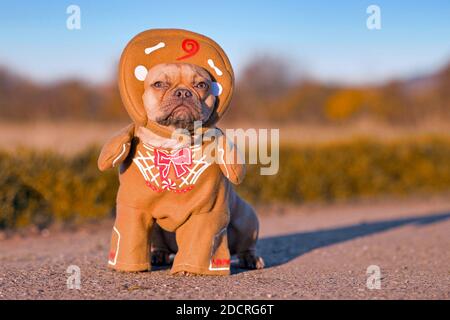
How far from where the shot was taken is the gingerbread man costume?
5.67 m

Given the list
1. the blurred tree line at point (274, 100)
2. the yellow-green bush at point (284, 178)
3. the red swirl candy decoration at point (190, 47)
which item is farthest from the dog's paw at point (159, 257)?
the blurred tree line at point (274, 100)

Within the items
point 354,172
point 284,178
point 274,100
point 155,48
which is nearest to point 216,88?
point 155,48

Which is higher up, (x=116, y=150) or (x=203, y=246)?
(x=116, y=150)

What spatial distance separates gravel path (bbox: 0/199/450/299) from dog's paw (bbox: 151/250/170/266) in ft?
1.38

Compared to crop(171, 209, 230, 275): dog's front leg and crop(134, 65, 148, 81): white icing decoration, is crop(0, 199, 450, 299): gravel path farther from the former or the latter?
crop(134, 65, 148, 81): white icing decoration

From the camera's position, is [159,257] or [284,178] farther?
[284,178]

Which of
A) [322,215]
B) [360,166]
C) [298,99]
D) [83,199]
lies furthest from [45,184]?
[298,99]

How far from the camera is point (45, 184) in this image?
10992 mm

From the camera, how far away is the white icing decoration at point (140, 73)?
225 inches

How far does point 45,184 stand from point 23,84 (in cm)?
2722

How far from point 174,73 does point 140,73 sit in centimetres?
31

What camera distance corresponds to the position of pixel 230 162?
5723 mm

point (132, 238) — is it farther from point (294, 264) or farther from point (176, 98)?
point (294, 264)
